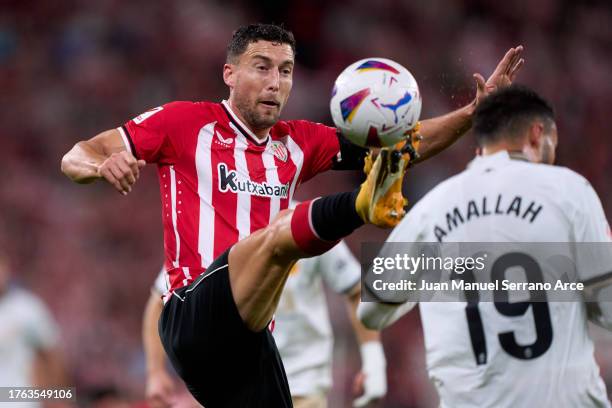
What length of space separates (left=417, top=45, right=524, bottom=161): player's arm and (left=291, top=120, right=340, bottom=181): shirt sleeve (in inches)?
19.5

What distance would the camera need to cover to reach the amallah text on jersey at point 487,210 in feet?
13.9

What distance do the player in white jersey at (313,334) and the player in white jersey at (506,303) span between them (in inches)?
105

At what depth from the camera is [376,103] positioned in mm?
4379

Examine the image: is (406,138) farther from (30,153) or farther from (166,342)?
(30,153)

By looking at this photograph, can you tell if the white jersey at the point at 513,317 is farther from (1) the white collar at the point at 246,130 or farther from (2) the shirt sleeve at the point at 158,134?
(2) the shirt sleeve at the point at 158,134

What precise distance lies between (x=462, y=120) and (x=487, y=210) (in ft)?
4.26

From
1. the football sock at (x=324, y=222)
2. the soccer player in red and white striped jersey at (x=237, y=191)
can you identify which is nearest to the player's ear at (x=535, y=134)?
the soccer player in red and white striped jersey at (x=237, y=191)

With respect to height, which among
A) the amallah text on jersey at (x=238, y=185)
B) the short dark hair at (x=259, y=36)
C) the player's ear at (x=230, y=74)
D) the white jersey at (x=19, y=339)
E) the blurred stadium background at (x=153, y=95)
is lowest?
the white jersey at (x=19, y=339)

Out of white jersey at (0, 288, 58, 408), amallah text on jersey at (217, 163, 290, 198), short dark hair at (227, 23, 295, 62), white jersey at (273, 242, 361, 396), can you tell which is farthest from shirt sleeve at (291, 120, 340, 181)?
white jersey at (0, 288, 58, 408)

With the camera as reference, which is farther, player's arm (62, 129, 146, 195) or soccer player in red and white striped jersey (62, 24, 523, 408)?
soccer player in red and white striped jersey (62, 24, 523, 408)

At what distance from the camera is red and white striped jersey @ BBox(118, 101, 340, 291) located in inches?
201

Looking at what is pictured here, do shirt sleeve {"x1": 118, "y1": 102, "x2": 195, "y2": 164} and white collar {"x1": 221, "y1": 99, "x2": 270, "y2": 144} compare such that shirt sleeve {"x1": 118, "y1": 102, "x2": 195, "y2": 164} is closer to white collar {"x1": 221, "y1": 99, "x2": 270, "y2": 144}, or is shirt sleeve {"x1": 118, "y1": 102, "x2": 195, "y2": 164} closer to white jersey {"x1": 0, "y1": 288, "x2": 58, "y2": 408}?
white collar {"x1": 221, "y1": 99, "x2": 270, "y2": 144}

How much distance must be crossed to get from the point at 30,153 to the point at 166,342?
6.84 meters

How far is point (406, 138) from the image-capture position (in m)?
4.45
